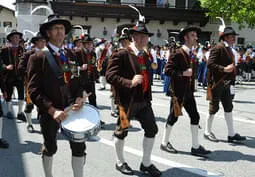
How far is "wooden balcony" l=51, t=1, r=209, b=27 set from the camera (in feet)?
95.0

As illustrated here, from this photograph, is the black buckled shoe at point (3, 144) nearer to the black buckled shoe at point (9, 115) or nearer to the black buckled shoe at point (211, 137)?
the black buckled shoe at point (9, 115)

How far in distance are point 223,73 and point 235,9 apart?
17.1m

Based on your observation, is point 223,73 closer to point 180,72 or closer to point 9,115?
point 180,72

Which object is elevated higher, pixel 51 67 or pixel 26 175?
pixel 51 67

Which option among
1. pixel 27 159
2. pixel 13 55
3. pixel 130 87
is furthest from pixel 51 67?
pixel 13 55

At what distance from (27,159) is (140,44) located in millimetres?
2677

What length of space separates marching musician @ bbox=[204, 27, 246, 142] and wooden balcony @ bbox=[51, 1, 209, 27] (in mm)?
23752

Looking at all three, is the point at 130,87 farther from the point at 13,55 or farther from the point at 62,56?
the point at 13,55

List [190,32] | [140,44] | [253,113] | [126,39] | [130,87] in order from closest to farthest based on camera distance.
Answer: [130,87] → [140,44] → [190,32] → [126,39] → [253,113]

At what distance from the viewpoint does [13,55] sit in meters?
8.34

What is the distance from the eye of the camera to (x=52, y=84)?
151 inches

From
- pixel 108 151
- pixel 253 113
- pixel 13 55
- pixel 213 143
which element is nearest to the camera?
pixel 108 151

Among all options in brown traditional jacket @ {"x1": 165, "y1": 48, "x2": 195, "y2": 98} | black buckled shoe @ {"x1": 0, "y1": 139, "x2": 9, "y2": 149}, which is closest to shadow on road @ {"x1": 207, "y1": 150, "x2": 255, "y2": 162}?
brown traditional jacket @ {"x1": 165, "y1": 48, "x2": 195, "y2": 98}

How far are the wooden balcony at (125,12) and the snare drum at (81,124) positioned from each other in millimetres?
25923
